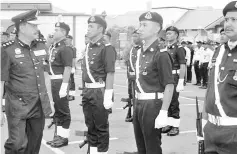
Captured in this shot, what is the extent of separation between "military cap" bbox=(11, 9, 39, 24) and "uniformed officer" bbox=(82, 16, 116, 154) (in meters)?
1.36

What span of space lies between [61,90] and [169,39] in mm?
2705

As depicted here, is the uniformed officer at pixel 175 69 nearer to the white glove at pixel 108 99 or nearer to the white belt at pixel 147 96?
the white glove at pixel 108 99

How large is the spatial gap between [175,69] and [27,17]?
4.30 metres

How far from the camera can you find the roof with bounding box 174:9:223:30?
56469 millimetres

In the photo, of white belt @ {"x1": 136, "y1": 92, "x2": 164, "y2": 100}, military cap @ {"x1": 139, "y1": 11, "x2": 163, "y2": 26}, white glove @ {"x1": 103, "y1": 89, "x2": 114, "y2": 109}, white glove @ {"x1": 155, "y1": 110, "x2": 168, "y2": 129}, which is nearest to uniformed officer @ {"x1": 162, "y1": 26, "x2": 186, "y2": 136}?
white glove @ {"x1": 103, "y1": 89, "x2": 114, "y2": 109}

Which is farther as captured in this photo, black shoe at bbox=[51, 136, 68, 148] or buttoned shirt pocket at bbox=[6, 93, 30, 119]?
black shoe at bbox=[51, 136, 68, 148]

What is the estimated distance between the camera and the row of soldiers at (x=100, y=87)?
4109mm

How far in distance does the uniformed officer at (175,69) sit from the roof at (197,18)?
47.0m

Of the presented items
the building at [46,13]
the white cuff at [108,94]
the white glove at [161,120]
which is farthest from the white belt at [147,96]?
the building at [46,13]

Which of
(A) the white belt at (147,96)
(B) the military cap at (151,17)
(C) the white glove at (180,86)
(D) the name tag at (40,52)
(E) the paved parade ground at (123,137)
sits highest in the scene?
(B) the military cap at (151,17)

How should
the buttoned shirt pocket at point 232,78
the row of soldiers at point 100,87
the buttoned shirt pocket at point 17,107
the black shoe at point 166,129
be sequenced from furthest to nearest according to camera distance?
1. the black shoe at point 166,129
2. the buttoned shirt pocket at point 17,107
3. the row of soldiers at point 100,87
4. the buttoned shirt pocket at point 232,78

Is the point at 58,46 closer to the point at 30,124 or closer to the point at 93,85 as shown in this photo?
the point at 93,85

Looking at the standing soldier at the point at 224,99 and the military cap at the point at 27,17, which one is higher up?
the military cap at the point at 27,17

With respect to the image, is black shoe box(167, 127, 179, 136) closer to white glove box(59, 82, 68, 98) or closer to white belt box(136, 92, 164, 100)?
white glove box(59, 82, 68, 98)
